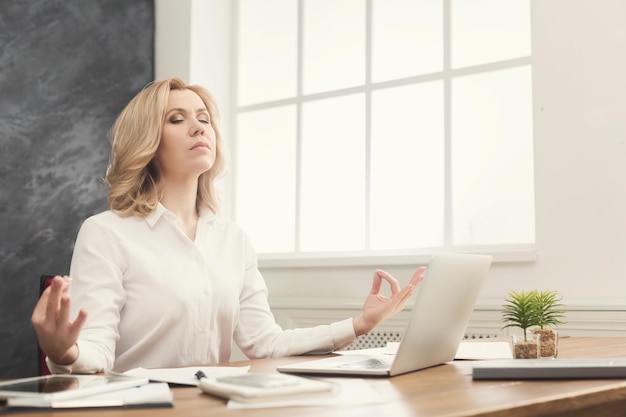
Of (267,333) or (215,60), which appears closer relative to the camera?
(267,333)

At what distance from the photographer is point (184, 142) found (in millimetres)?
2227

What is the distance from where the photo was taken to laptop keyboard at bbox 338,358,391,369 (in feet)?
4.57

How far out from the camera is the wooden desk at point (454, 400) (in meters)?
0.91

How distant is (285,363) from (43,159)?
2653mm

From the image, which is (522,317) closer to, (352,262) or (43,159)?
(352,262)

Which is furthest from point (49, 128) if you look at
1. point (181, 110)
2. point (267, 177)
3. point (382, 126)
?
point (181, 110)

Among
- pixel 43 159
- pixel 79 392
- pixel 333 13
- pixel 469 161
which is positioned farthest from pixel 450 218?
pixel 79 392

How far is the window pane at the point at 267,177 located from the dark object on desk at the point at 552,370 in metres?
2.98

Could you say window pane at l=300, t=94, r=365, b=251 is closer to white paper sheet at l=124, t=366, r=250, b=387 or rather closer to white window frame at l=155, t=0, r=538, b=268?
white window frame at l=155, t=0, r=538, b=268

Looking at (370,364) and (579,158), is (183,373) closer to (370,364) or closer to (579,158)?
(370,364)

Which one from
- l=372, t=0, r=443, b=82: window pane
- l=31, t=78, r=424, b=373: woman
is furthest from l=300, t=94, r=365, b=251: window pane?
l=31, t=78, r=424, b=373: woman

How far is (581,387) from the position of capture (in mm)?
1146

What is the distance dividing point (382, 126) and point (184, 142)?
188 cm

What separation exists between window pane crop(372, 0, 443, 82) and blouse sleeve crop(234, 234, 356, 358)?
6.07ft
